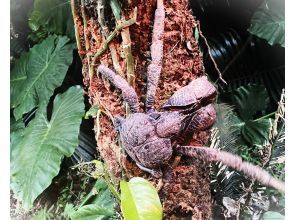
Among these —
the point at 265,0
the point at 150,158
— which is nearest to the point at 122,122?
the point at 150,158

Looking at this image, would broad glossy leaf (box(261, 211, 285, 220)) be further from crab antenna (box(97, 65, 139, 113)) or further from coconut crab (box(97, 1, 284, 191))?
crab antenna (box(97, 65, 139, 113))

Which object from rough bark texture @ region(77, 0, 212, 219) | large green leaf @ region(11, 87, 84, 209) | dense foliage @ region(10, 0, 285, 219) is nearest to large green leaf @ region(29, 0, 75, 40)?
dense foliage @ region(10, 0, 285, 219)

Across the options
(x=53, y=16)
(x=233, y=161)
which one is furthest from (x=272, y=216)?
(x=53, y=16)

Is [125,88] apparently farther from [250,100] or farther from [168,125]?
[250,100]

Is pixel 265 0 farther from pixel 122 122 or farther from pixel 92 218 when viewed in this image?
pixel 92 218

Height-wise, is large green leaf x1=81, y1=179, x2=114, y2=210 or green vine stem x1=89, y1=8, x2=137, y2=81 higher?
green vine stem x1=89, y1=8, x2=137, y2=81

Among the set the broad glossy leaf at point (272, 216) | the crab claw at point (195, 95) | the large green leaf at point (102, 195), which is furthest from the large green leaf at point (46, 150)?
the broad glossy leaf at point (272, 216)
